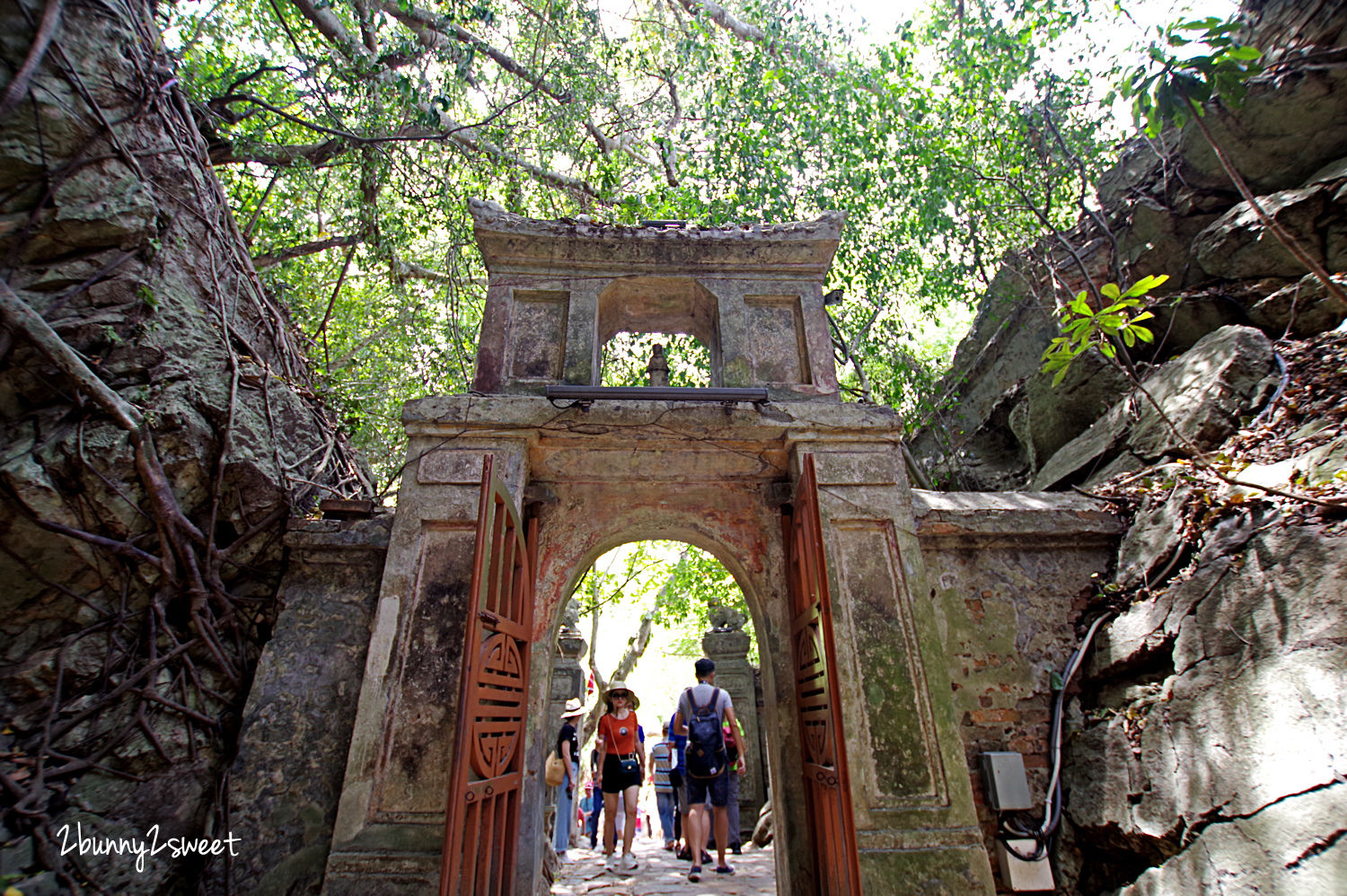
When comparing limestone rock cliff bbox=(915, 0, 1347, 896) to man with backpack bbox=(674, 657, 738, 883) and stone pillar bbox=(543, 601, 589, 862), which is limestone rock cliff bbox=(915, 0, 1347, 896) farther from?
stone pillar bbox=(543, 601, 589, 862)

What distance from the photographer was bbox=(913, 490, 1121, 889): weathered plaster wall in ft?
14.6

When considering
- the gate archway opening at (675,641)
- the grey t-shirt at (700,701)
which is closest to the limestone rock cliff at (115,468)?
the gate archway opening at (675,641)

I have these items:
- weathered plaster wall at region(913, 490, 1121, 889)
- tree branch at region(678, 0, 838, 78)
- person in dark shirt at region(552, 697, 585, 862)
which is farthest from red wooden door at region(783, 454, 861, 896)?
tree branch at region(678, 0, 838, 78)

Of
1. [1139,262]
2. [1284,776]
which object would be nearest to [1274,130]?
[1139,262]

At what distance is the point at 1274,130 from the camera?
653 cm

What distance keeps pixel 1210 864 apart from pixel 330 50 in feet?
33.5

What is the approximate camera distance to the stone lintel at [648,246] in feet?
18.1

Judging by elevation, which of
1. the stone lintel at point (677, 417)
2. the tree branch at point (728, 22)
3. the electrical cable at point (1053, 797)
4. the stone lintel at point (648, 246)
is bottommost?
the electrical cable at point (1053, 797)

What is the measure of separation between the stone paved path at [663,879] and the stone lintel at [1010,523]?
3.14m

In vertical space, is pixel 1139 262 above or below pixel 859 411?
above

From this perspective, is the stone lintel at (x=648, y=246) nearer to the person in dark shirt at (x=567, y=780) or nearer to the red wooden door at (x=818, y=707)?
the red wooden door at (x=818, y=707)

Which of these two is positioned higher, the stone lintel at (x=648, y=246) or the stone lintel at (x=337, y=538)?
the stone lintel at (x=648, y=246)

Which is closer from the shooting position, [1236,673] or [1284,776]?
[1284,776]

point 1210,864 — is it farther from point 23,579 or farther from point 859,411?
point 23,579
